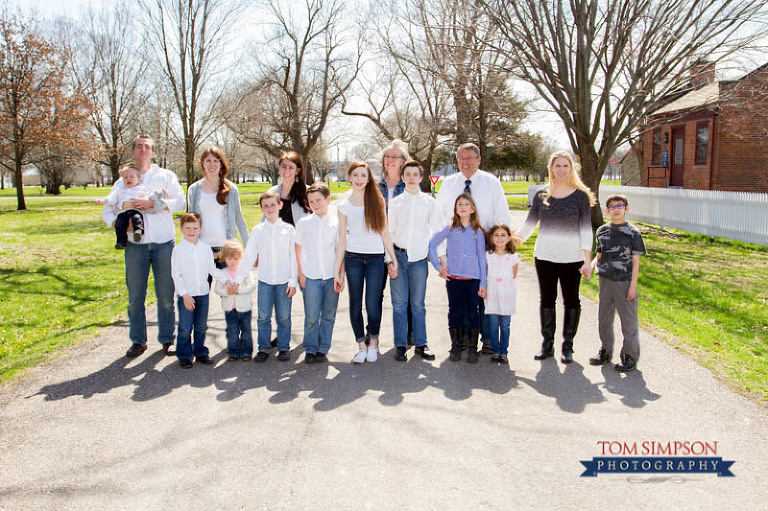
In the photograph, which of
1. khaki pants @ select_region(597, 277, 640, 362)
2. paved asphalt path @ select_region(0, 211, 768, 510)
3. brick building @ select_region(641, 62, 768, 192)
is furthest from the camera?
brick building @ select_region(641, 62, 768, 192)

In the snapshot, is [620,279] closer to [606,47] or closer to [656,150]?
[606,47]

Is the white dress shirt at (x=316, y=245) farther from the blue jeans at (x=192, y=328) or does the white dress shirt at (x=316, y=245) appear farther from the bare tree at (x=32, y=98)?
the bare tree at (x=32, y=98)

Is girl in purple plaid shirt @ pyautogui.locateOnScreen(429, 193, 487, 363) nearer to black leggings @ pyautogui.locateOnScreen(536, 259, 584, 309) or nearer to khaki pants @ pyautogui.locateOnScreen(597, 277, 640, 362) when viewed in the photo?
black leggings @ pyautogui.locateOnScreen(536, 259, 584, 309)

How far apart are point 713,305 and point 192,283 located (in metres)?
6.81

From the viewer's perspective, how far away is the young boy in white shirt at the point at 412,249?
17.5ft

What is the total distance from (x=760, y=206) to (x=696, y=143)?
45.9ft

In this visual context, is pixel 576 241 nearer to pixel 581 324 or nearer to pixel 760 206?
pixel 581 324

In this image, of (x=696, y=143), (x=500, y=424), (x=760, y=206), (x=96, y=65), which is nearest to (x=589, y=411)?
(x=500, y=424)

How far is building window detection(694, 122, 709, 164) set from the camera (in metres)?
25.6

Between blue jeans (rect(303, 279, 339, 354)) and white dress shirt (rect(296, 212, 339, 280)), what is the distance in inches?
3.8

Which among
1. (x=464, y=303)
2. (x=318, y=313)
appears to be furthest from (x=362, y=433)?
(x=464, y=303)

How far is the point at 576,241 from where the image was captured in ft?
17.0

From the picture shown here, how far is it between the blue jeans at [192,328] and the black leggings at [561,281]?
10.6 feet

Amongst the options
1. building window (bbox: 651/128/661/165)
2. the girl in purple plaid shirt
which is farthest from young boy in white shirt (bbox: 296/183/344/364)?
building window (bbox: 651/128/661/165)
